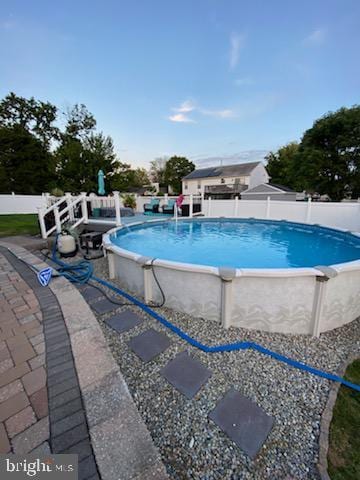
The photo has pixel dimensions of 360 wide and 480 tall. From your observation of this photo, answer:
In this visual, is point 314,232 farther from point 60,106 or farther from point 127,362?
point 60,106

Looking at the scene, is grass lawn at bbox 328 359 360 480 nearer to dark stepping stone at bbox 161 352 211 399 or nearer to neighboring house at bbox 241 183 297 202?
dark stepping stone at bbox 161 352 211 399

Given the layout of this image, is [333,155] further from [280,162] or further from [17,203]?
[17,203]

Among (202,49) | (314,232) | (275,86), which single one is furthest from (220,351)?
(275,86)

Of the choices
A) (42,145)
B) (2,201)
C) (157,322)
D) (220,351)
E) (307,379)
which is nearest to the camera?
(307,379)

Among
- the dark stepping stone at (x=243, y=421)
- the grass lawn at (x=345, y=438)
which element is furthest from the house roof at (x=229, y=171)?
the dark stepping stone at (x=243, y=421)

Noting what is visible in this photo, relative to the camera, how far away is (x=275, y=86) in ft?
37.3

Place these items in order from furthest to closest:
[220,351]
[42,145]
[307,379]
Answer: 1. [42,145]
2. [220,351]
3. [307,379]

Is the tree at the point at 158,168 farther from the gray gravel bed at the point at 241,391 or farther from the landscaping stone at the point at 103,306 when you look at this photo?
the gray gravel bed at the point at 241,391

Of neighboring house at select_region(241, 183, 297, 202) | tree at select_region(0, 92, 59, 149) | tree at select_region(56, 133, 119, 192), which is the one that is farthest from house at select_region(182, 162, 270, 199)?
tree at select_region(0, 92, 59, 149)

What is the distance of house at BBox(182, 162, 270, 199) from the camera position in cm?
2867

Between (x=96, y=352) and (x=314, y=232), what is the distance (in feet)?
31.0

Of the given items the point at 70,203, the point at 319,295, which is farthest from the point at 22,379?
the point at 70,203

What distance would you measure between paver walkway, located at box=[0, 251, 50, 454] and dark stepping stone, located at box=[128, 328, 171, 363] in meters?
0.91

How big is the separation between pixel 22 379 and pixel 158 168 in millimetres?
57586
